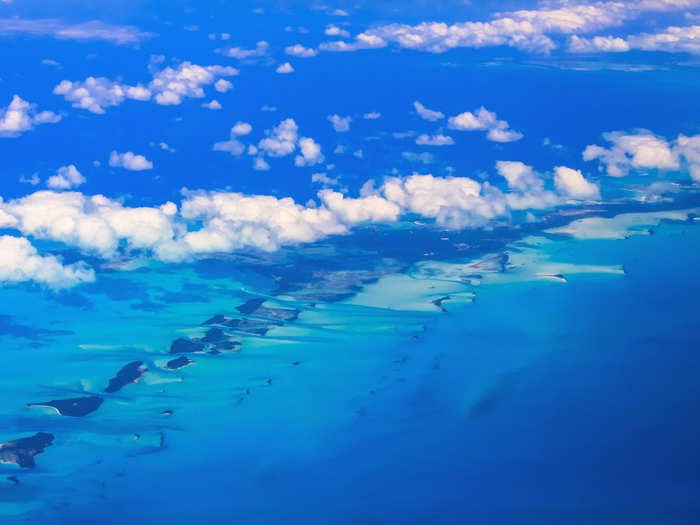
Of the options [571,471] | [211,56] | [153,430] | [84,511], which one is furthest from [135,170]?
[571,471]

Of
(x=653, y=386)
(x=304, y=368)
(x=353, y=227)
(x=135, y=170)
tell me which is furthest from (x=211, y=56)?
(x=653, y=386)

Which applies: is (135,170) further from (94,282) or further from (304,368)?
(304,368)

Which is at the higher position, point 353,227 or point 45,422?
point 353,227

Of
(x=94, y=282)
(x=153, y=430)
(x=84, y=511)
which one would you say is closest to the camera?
(x=84, y=511)

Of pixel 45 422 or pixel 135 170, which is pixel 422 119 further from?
pixel 45 422

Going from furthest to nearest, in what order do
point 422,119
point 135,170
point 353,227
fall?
point 422,119 → point 135,170 → point 353,227

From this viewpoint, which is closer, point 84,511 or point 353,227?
point 84,511

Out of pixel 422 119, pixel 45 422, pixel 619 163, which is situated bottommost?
pixel 45 422
